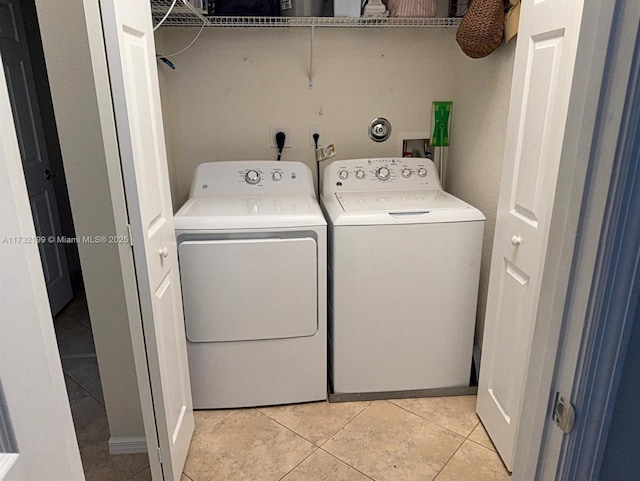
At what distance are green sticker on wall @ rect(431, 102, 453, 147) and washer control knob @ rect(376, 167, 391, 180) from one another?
350mm

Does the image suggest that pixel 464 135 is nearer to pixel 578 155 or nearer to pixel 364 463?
pixel 364 463

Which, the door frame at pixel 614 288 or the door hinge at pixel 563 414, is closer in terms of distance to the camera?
the door frame at pixel 614 288

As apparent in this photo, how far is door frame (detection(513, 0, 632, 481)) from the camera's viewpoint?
567mm

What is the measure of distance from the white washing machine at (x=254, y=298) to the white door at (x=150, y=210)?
0.18 metres

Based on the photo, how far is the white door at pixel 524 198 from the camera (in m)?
1.33

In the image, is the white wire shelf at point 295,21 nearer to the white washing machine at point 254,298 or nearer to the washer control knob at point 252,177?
the washer control knob at point 252,177

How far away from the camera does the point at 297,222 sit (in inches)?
73.9

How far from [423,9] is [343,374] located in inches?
66.4

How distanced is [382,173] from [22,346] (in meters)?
1.96

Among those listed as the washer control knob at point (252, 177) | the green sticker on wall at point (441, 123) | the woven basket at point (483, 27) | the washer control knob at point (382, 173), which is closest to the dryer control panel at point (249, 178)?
the washer control knob at point (252, 177)

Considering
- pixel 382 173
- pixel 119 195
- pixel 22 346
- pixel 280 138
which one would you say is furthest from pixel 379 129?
pixel 22 346

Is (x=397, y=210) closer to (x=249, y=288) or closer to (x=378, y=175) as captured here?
(x=378, y=175)

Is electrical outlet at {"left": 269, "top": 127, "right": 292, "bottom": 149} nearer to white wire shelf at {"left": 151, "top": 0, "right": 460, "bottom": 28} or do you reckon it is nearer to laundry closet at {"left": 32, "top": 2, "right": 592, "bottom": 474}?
laundry closet at {"left": 32, "top": 2, "right": 592, "bottom": 474}

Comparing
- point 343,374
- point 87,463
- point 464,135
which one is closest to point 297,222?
point 343,374
